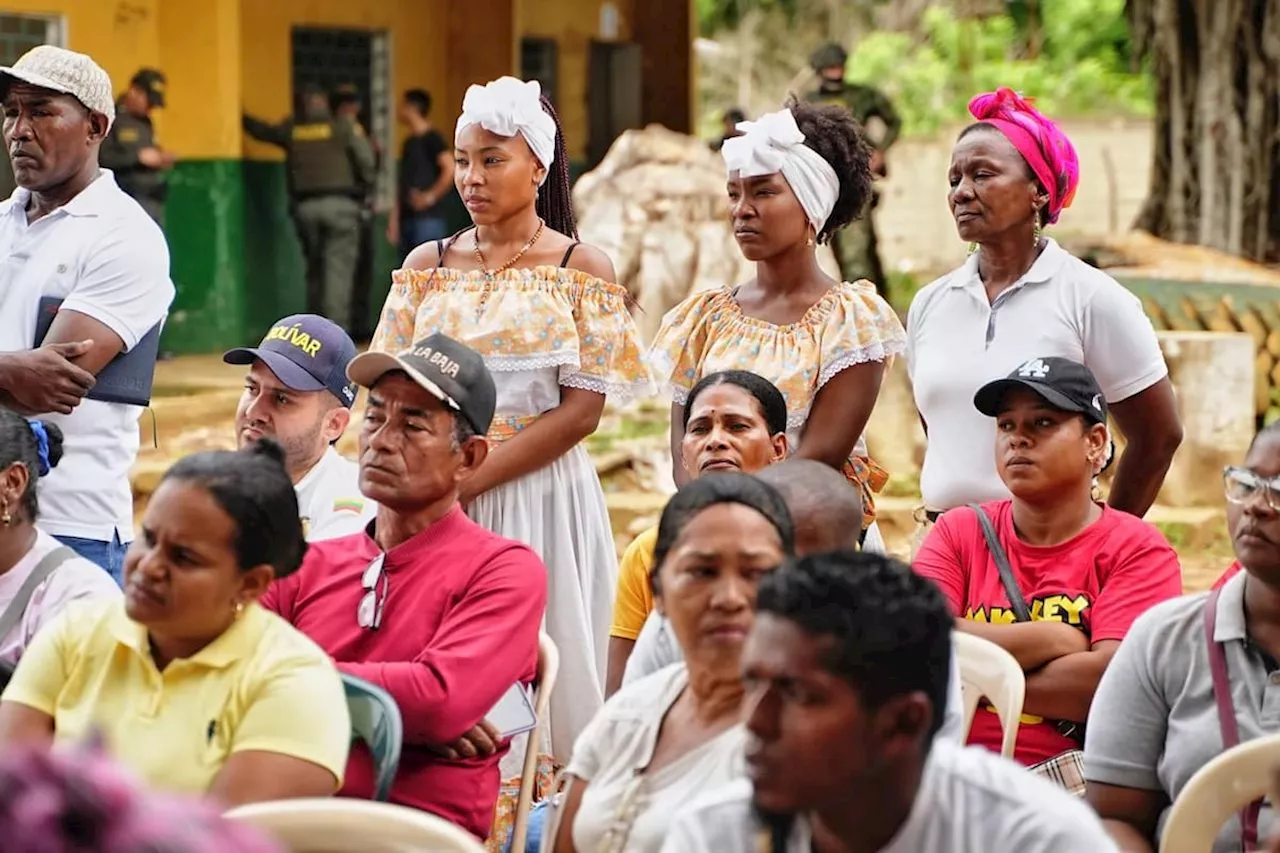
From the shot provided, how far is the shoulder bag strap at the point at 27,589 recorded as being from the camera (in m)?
3.89

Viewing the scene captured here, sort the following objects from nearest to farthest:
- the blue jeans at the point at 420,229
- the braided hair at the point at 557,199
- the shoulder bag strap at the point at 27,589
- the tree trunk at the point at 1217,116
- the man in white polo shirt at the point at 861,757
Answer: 1. the man in white polo shirt at the point at 861,757
2. the shoulder bag strap at the point at 27,589
3. the braided hair at the point at 557,199
4. the tree trunk at the point at 1217,116
5. the blue jeans at the point at 420,229

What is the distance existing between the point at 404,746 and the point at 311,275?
11180mm

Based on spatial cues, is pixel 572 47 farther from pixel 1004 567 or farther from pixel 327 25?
pixel 1004 567

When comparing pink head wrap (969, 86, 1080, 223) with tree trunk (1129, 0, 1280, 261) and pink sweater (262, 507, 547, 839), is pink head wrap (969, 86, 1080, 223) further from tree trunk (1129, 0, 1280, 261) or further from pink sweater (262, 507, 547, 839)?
tree trunk (1129, 0, 1280, 261)

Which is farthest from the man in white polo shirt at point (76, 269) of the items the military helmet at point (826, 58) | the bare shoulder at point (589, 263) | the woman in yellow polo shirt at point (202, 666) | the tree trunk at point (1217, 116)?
the tree trunk at point (1217, 116)

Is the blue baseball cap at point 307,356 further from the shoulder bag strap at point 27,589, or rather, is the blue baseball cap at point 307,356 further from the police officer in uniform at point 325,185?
the police officer in uniform at point 325,185

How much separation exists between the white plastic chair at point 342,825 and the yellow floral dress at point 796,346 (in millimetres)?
2149

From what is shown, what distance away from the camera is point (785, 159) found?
16.1ft

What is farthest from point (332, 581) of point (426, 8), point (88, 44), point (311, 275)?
point (426, 8)

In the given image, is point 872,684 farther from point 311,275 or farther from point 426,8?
point 426,8

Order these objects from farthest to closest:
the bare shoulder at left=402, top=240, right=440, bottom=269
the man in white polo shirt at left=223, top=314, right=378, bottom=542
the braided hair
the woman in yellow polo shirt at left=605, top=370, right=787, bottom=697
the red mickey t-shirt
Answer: the braided hair < the bare shoulder at left=402, top=240, right=440, bottom=269 < the man in white polo shirt at left=223, top=314, right=378, bottom=542 < the woman in yellow polo shirt at left=605, top=370, right=787, bottom=697 < the red mickey t-shirt

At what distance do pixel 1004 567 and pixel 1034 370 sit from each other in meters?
0.42

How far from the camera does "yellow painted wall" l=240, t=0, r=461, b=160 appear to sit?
565 inches

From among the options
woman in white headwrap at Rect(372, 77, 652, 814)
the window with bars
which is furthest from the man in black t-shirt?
woman in white headwrap at Rect(372, 77, 652, 814)
